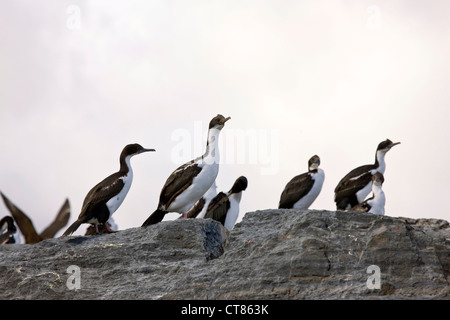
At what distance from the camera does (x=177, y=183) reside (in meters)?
17.4

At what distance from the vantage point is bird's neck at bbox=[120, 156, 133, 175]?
1762 centimetres

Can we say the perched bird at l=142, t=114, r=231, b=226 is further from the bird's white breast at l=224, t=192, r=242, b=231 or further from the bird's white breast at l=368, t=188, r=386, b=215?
the bird's white breast at l=368, t=188, r=386, b=215

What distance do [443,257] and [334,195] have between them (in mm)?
9760

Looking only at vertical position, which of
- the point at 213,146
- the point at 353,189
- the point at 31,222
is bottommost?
the point at 31,222

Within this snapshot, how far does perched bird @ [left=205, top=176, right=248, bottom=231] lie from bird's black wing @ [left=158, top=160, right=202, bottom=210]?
8.51 ft

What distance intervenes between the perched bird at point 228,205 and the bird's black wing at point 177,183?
2.59 metres

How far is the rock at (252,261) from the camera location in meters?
12.3

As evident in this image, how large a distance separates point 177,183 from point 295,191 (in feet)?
15.3

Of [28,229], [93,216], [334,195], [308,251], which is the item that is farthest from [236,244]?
[334,195]

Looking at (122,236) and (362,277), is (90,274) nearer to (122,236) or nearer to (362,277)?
(122,236)

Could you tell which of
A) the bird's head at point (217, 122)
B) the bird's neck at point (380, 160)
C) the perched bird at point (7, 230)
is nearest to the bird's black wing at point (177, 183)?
the bird's head at point (217, 122)

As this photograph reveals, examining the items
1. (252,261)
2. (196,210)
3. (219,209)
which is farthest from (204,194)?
(252,261)

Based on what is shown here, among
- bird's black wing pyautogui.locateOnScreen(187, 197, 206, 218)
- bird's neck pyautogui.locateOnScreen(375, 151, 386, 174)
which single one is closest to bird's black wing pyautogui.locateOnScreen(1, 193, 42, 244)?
bird's black wing pyautogui.locateOnScreen(187, 197, 206, 218)

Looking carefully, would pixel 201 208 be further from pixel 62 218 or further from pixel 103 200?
pixel 103 200
